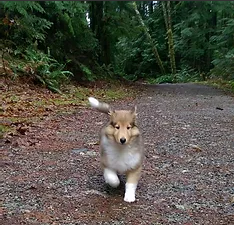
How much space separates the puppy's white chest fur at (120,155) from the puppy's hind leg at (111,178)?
0.19ft

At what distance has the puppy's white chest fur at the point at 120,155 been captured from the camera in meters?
3.61

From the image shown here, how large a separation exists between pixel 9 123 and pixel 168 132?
2.53 metres

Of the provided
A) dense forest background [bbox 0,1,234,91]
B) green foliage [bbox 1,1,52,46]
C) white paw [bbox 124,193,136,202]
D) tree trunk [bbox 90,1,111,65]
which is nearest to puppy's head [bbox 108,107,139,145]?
white paw [bbox 124,193,136,202]

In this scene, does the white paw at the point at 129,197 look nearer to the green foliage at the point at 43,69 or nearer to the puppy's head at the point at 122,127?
the puppy's head at the point at 122,127

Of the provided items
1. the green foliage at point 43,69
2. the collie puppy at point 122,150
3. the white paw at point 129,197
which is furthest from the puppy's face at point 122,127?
the green foliage at point 43,69

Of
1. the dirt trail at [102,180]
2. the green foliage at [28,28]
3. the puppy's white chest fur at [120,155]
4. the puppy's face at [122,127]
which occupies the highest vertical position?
the green foliage at [28,28]

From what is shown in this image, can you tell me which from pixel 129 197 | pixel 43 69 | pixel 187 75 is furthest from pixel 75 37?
pixel 187 75

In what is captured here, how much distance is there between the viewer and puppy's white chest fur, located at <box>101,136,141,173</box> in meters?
3.61

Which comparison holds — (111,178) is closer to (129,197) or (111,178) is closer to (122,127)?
(129,197)

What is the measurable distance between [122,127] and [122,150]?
20 centimetres

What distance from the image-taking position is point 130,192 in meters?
3.65

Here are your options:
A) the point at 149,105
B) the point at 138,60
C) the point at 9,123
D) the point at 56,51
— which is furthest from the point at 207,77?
the point at 9,123

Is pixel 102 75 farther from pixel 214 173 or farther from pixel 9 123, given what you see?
pixel 214 173

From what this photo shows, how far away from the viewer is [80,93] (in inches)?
474
